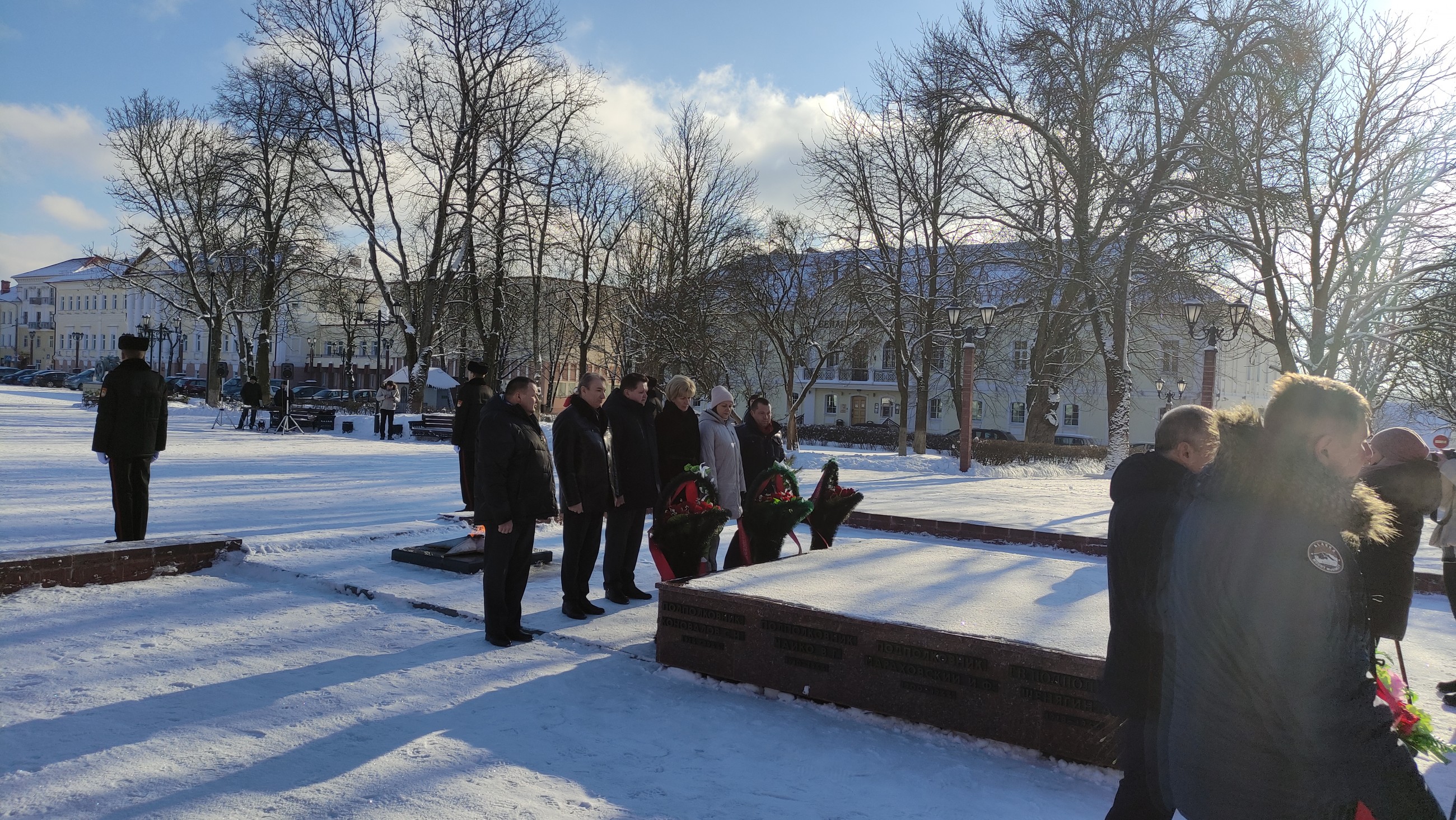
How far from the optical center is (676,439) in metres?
7.65

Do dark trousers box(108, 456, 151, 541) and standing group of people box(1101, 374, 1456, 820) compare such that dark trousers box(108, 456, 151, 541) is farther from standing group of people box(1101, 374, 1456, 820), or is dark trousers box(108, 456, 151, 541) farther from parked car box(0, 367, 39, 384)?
parked car box(0, 367, 39, 384)

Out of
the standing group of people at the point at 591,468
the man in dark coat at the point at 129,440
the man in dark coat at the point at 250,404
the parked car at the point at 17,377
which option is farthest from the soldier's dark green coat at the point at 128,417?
the parked car at the point at 17,377

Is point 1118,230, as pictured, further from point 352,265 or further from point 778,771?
point 352,265

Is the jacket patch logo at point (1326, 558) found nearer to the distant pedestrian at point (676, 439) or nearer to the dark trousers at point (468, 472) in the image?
the distant pedestrian at point (676, 439)

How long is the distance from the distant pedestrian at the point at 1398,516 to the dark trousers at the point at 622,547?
4651 mm

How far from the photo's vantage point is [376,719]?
15.0 feet

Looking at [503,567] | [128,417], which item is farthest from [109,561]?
[503,567]

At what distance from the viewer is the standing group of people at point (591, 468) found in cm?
596

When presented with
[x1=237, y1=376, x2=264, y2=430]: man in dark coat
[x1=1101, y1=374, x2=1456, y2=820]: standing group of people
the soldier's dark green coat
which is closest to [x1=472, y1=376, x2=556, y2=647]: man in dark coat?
the soldier's dark green coat

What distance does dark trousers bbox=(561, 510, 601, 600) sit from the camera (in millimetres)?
6695

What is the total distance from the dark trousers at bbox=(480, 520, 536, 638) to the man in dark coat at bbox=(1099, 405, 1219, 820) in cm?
392

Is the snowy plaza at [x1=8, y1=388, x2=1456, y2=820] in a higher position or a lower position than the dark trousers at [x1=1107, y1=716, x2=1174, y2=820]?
lower

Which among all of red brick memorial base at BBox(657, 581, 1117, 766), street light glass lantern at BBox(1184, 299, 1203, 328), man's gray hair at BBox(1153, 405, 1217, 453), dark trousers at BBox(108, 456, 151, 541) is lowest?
red brick memorial base at BBox(657, 581, 1117, 766)

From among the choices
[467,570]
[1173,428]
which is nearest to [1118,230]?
[467,570]
